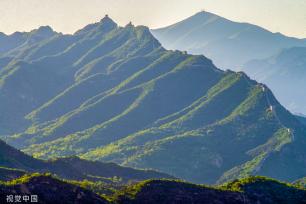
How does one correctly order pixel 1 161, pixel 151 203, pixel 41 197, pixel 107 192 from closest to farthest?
pixel 41 197 < pixel 151 203 < pixel 107 192 < pixel 1 161

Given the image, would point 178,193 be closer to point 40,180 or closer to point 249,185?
point 249,185

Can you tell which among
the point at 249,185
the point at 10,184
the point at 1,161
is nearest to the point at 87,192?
the point at 10,184

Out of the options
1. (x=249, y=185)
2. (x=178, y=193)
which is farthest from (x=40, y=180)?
(x=249, y=185)

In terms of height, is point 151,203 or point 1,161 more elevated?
point 1,161

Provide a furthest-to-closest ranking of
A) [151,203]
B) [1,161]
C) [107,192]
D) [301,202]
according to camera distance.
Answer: [1,161]
[107,192]
[301,202]
[151,203]

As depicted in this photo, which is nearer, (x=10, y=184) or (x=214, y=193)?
(x=10, y=184)

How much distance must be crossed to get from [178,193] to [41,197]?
26762mm

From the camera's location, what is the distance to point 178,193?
13475cm

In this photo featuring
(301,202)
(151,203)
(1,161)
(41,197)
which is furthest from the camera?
(1,161)

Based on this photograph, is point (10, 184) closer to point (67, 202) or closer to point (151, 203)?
point (67, 202)

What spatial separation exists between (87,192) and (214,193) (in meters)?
24.0

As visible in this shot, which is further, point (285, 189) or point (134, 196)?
point (285, 189)

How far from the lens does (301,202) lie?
14288cm

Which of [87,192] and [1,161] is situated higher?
[1,161]
